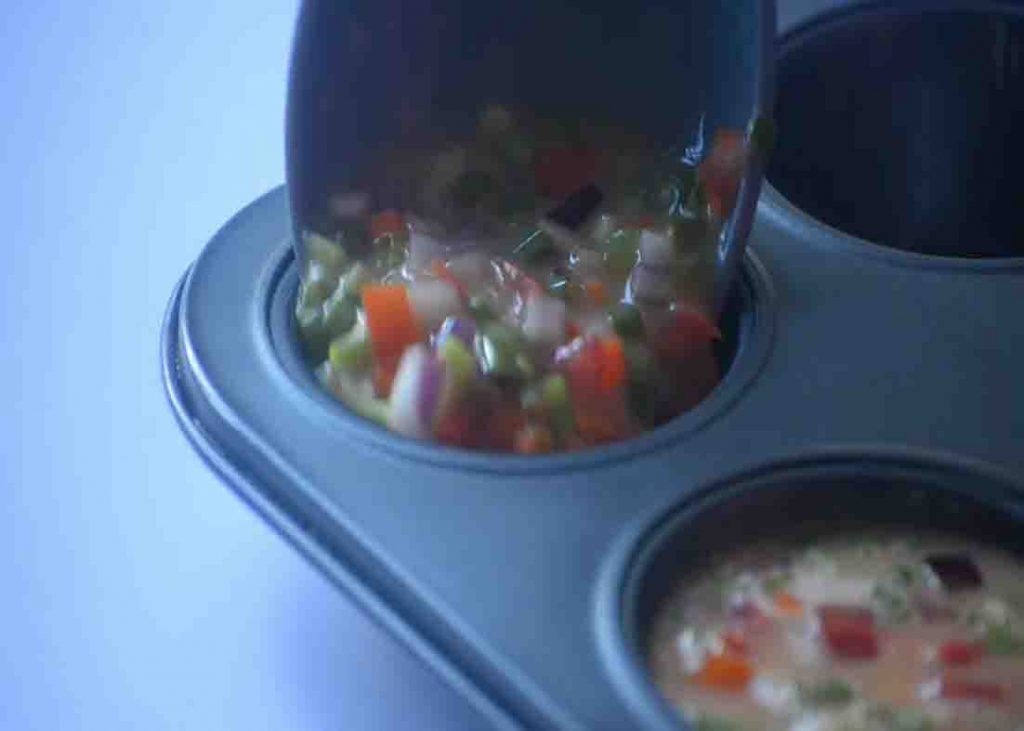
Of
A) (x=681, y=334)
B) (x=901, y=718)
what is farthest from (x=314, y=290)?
(x=901, y=718)

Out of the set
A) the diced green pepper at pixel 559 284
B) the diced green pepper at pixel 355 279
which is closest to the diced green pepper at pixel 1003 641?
the diced green pepper at pixel 559 284

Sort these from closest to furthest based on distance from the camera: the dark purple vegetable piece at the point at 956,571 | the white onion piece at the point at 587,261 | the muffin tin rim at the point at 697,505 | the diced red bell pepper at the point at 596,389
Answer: the muffin tin rim at the point at 697,505
the dark purple vegetable piece at the point at 956,571
the diced red bell pepper at the point at 596,389
the white onion piece at the point at 587,261

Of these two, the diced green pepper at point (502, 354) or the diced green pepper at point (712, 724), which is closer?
the diced green pepper at point (712, 724)

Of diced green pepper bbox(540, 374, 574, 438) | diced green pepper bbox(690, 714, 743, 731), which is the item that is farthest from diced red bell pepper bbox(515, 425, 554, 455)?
diced green pepper bbox(690, 714, 743, 731)

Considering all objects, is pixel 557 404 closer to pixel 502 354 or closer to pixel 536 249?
pixel 502 354

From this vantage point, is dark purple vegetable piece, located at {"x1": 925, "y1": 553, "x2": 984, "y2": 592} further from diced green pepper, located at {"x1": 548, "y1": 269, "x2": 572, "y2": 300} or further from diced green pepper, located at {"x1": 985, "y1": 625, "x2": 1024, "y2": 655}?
diced green pepper, located at {"x1": 548, "y1": 269, "x2": 572, "y2": 300}

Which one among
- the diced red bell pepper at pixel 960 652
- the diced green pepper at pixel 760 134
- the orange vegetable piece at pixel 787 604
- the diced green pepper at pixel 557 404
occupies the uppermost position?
the diced green pepper at pixel 760 134

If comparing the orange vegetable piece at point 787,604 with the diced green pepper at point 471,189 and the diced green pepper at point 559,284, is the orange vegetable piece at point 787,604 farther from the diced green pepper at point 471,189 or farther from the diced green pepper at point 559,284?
the diced green pepper at point 471,189
